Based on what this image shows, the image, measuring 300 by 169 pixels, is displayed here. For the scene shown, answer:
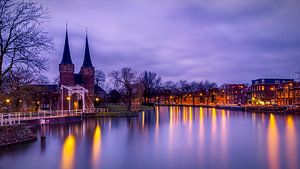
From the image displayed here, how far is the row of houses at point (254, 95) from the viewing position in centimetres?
7762

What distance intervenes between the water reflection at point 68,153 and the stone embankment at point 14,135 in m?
2.92

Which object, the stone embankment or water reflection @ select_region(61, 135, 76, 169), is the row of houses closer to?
water reflection @ select_region(61, 135, 76, 169)

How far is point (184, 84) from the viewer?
143 meters

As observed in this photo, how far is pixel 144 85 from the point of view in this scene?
7969 centimetres

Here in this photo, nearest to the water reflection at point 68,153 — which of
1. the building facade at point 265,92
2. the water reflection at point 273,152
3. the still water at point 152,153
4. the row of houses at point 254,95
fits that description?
the still water at point 152,153

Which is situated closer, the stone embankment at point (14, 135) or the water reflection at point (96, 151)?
the water reflection at point (96, 151)

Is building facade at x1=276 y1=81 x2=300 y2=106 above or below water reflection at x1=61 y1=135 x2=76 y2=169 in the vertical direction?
above

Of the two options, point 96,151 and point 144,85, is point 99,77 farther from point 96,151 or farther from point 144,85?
point 96,151

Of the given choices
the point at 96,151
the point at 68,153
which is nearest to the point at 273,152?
the point at 96,151

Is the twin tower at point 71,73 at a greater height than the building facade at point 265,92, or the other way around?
the twin tower at point 71,73

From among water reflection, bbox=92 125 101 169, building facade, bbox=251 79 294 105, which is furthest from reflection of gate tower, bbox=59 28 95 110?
building facade, bbox=251 79 294 105

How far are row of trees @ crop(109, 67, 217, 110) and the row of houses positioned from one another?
18.5ft

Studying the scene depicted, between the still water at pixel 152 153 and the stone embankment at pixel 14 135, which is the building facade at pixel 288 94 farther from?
the stone embankment at pixel 14 135

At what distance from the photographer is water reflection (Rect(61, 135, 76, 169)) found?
48.8 feet
